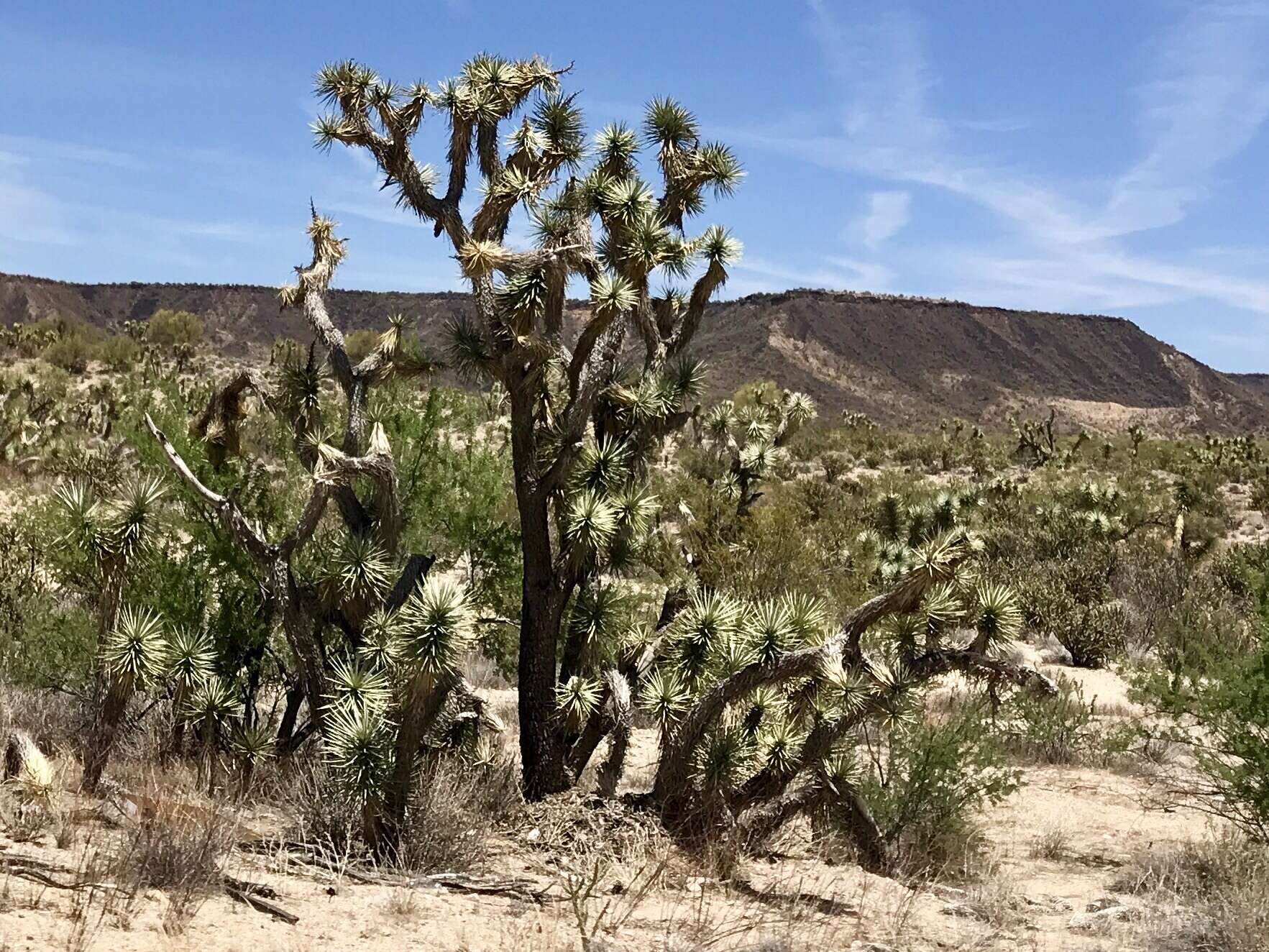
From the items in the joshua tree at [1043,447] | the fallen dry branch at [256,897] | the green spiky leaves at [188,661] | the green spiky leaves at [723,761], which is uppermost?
the joshua tree at [1043,447]

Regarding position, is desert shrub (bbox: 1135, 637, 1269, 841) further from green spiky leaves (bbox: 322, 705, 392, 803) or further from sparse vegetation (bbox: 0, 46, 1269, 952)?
green spiky leaves (bbox: 322, 705, 392, 803)

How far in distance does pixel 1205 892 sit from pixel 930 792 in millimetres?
1764

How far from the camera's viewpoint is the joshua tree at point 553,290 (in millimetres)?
7945

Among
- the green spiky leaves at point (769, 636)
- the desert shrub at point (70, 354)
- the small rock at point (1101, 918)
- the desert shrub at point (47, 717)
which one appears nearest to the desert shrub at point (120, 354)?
the desert shrub at point (70, 354)

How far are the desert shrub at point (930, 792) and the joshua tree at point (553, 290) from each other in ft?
7.38

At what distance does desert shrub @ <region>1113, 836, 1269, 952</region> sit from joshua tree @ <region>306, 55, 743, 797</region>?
3759 mm

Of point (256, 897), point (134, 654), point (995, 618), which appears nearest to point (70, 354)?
point (134, 654)

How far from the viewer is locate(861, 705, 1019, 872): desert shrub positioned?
8.07 meters

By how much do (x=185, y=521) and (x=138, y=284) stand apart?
85.0m

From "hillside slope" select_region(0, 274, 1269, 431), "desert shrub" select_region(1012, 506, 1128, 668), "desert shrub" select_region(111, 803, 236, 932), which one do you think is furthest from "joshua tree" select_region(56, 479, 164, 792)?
"hillside slope" select_region(0, 274, 1269, 431)

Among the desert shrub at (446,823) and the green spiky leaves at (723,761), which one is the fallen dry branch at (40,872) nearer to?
the desert shrub at (446,823)

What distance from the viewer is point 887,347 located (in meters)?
82.9

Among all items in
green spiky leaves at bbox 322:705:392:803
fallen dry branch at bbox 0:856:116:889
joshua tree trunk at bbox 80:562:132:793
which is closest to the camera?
fallen dry branch at bbox 0:856:116:889

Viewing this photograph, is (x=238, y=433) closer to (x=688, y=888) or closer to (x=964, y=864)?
(x=688, y=888)
